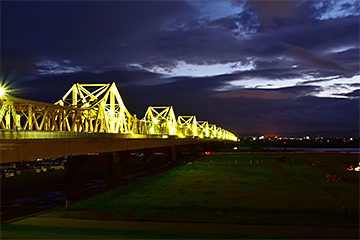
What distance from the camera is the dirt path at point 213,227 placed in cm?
2495

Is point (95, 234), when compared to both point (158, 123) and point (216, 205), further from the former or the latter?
point (158, 123)

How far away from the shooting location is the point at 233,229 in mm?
26156

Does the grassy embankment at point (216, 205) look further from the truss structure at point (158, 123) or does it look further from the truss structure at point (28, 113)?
the truss structure at point (158, 123)

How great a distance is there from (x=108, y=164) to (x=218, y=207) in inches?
1385

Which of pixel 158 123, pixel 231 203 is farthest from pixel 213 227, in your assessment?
pixel 158 123

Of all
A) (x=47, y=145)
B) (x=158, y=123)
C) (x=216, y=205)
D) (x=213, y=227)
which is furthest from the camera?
(x=158, y=123)

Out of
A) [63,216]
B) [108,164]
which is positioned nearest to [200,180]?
[108,164]

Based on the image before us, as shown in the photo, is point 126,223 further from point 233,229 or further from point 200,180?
point 200,180

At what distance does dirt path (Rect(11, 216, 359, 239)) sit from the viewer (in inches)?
982

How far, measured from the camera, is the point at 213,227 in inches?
1052

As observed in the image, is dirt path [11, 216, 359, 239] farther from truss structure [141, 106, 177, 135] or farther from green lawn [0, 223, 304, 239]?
truss structure [141, 106, 177, 135]

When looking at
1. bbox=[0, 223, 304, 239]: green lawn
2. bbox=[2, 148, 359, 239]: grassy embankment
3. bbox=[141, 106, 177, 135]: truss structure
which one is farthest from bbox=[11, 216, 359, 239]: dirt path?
bbox=[141, 106, 177, 135]: truss structure

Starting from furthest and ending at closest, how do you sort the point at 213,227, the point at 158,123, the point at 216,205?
the point at 158,123, the point at 216,205, the point at 213,227

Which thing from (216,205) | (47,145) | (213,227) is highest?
(47,145)
